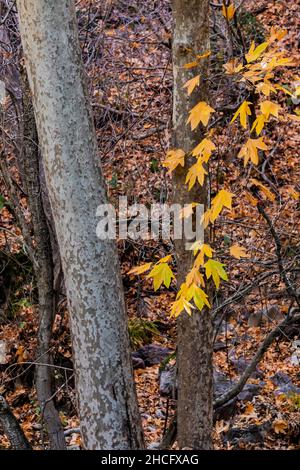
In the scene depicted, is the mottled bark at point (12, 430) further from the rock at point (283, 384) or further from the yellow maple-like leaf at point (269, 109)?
the rock at point (283, 384)

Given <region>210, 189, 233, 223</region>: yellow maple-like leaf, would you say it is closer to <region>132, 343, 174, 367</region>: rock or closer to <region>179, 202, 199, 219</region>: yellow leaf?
<region>179, 202, 199, 219</region>: yellow leaf

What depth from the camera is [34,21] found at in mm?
3344

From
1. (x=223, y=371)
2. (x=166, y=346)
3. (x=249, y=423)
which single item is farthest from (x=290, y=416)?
(x=166, y=346)

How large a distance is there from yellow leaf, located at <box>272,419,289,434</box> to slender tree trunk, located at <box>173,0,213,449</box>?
170 cm

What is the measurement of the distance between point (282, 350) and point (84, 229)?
4.41m

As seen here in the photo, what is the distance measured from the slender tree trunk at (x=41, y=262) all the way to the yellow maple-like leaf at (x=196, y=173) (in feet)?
5.60

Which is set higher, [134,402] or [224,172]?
[224,172]

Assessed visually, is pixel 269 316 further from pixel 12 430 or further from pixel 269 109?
pixel 269 109

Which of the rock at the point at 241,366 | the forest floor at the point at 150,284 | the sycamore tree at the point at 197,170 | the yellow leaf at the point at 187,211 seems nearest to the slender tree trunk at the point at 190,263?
the sycamore tree at the point at 197,170

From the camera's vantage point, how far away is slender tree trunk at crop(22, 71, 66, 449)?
4820 millimetres

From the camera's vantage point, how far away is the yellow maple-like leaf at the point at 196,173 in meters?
3.38

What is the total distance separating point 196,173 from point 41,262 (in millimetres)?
1926
